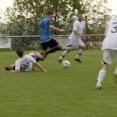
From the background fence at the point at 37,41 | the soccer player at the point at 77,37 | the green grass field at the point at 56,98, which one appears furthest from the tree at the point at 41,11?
the green grass field at the point at 56,98

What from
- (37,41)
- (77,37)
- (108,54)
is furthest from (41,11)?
(108,54)

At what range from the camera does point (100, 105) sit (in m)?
6.95

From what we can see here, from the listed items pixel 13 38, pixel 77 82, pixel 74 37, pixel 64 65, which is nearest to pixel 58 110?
pixel 77 82

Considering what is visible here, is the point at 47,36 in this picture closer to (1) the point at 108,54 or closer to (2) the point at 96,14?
(1) the point at 108,54

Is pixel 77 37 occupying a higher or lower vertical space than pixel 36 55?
lower

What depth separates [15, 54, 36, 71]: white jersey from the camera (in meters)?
12.7

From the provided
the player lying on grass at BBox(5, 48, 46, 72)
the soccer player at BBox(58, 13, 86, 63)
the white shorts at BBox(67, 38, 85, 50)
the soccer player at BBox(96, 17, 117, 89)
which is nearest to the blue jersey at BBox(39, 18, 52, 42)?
the player lying on grass at BBox(5, 48, 46, 72)

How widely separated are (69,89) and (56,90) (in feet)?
1.02

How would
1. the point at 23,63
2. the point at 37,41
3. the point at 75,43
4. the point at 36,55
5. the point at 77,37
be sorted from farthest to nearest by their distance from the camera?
the point at 37,41, the point at 77,37, the point at 75,43, the point at 36,55, the point at 23,63

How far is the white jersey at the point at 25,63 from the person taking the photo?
500 inches

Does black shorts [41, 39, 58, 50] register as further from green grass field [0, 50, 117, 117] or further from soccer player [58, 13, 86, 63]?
green grass field [0, 50, 117, 117]

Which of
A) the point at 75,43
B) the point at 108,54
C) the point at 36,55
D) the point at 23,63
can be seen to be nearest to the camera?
the point at 108,54

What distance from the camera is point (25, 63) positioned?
13062 mm

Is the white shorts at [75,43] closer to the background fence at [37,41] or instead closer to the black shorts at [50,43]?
the black shorts at [50,43]
